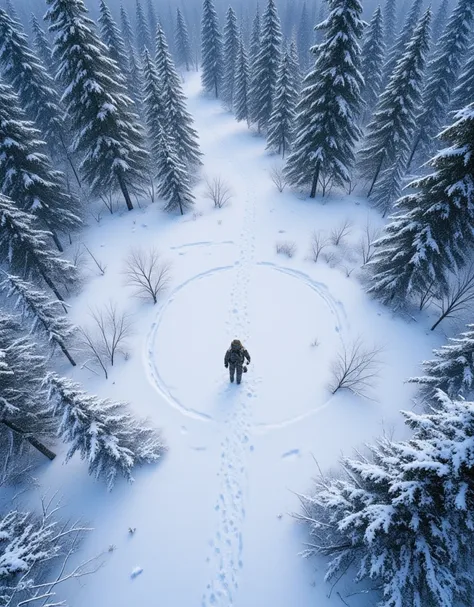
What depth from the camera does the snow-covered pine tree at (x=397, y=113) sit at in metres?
17.1

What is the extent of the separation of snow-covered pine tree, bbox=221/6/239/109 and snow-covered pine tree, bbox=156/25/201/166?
17537 millimetres

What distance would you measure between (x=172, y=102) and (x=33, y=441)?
23.6 m

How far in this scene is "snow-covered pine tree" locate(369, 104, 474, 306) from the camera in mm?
10008

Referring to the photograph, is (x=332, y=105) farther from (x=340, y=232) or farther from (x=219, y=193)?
(x=219, y=193)

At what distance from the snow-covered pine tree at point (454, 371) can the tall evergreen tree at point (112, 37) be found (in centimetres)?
3203

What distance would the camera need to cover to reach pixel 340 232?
1766cm

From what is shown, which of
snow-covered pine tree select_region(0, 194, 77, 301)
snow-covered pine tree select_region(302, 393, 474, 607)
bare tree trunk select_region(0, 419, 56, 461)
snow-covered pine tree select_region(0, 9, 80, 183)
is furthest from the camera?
snow-covered pine tree select_region(0, 9, 80, 183)

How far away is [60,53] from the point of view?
49.2 ft

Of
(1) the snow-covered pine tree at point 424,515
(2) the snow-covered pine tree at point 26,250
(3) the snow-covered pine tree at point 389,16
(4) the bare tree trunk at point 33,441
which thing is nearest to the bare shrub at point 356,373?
(1) the snow-covered pine tree at point 424,515

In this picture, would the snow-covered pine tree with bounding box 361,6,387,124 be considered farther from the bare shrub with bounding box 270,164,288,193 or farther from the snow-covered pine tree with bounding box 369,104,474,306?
the snow-covered pine tree with bounding box 369,104,474,306

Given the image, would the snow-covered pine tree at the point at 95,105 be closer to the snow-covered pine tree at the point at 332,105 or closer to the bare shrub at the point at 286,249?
the snow-covered pine tree at the point at 332,105

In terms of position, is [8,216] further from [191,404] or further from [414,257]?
[414,257]

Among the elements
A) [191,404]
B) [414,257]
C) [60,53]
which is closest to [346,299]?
[414,257]

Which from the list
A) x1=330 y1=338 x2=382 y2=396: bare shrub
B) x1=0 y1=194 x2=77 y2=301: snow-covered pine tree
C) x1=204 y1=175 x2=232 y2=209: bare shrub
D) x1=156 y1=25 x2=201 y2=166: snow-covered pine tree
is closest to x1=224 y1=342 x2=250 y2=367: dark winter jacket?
x1=330 y1=338 x2=382 y2=396: bare shrub
